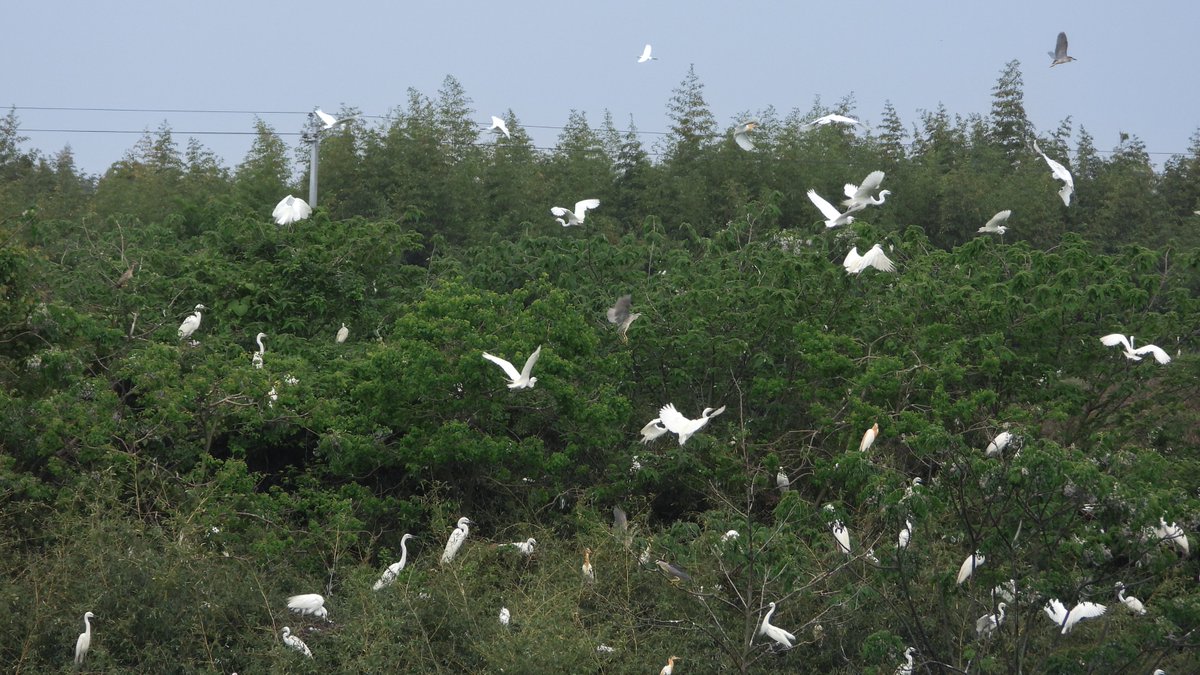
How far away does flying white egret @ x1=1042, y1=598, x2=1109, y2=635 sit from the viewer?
25.1 ft

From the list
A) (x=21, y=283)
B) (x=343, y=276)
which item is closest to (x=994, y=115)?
(x=343, y=276)

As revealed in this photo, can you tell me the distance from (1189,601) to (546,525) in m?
5.07

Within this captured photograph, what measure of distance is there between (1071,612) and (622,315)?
16.9 feet

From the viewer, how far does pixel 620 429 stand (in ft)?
37.8

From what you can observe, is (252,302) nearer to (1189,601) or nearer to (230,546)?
(230,546)

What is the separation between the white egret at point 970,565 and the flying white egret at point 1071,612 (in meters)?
0.41

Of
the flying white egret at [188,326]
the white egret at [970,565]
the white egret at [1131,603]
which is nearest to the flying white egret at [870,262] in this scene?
the white egret at [970,565]

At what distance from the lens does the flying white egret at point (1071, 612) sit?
25.1 feet

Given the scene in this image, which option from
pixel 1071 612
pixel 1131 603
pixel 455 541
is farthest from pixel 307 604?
pixel 1131 603

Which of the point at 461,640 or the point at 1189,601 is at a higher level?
the point at 1189,601

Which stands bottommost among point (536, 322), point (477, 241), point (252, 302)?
point (477, 241)

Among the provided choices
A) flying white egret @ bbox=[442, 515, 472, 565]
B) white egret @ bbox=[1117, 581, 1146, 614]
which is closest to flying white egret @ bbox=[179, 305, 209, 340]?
flying white egret @ bbox=[442, 515, 472, 565]

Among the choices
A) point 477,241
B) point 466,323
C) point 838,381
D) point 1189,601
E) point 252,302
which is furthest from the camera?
point 477,241

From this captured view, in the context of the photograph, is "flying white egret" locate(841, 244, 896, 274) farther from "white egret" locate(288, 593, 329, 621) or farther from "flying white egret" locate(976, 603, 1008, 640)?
"white egret" locate(288, 593, 329, 621)
